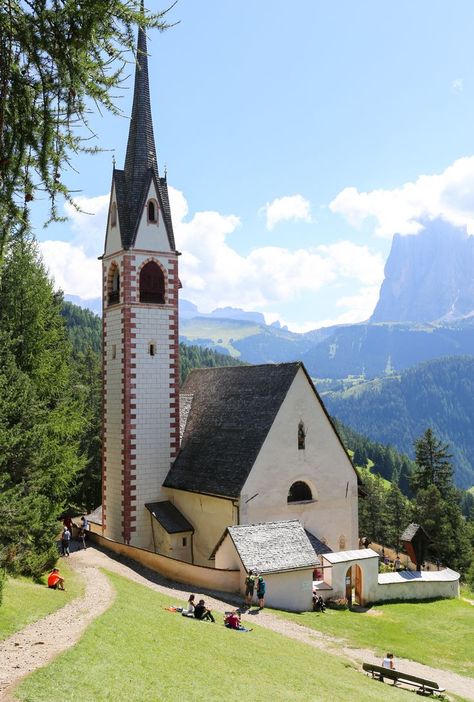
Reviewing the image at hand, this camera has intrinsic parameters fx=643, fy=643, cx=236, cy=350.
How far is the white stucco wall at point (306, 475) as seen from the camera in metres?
30.2

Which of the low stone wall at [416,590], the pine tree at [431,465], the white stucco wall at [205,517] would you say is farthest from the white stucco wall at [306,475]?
the pine tree at [431,465]

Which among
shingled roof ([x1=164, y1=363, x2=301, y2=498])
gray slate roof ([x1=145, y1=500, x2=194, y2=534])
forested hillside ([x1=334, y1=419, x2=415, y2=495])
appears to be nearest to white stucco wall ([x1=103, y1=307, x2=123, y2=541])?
gray slate roof ([x1=145, y1=500, x2=194, y2=534])

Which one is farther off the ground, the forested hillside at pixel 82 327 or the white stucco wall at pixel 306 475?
the forested hillside at pixel 82 327

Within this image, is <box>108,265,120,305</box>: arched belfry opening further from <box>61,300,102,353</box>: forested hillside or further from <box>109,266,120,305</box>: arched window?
<box>61,300,102,353</box>: forested hillside

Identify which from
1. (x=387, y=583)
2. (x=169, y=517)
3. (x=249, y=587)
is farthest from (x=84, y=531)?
(x=387, y=583)

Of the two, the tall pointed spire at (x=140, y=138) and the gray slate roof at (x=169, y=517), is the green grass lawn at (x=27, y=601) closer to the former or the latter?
the gray slate roof at (x=169, y=517)

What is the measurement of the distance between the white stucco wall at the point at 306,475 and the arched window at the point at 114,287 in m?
11.2

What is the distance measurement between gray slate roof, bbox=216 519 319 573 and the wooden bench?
6.86 metres

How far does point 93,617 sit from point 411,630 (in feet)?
43.4

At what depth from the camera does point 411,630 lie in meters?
25.2

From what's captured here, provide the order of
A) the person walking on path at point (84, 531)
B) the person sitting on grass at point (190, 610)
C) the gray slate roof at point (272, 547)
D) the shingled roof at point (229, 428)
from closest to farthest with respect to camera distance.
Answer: the person sitting on grass at point (190, 610) < the gray slate roof at point (272, 547) < the shingled roof at point (229, 428) < the person walking on path at point (84, 531)

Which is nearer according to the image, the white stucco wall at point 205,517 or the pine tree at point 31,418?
the pine tree at point 31,418

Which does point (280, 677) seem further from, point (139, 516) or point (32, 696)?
point (139, 516)

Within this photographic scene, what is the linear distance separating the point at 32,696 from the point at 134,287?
957 inches
